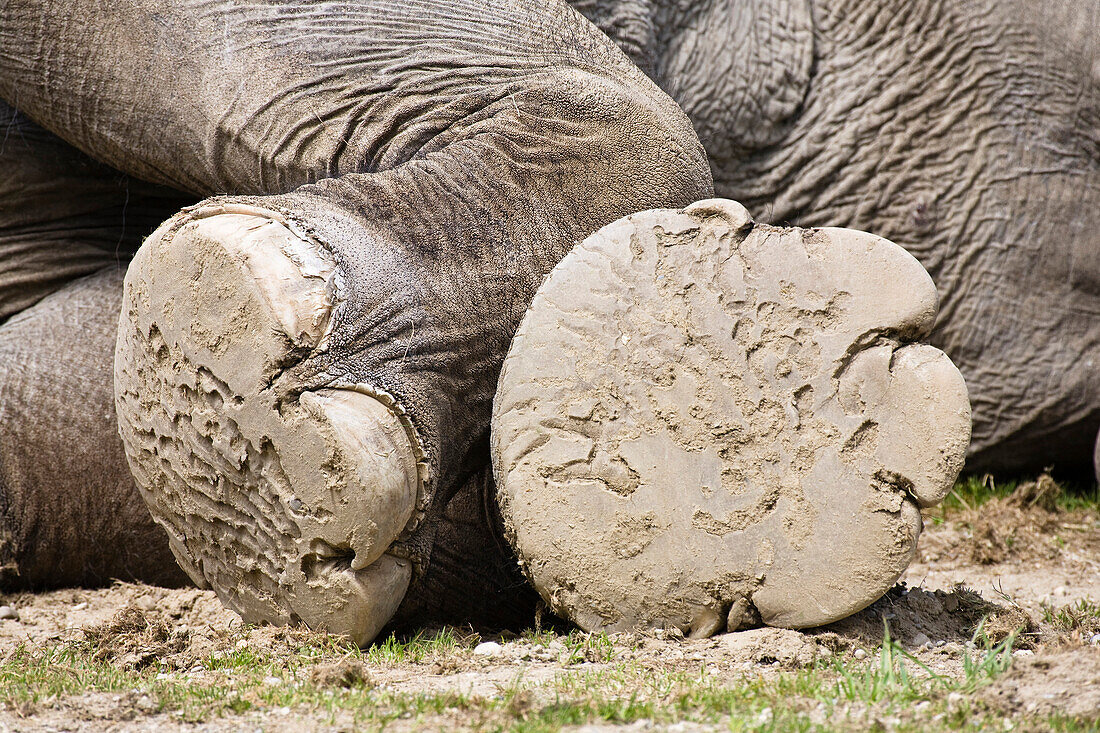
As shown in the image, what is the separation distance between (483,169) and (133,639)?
1119mm

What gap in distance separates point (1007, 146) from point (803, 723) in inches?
91.3

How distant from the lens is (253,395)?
5.90 ft

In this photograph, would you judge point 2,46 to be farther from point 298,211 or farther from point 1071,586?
point 1071,586

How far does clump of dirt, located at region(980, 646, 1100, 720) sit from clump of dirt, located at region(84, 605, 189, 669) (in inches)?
53.8

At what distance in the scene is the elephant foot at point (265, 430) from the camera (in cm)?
178

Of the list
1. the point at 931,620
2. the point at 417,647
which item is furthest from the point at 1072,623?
the point at 417,647

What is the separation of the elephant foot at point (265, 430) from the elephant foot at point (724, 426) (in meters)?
0.27

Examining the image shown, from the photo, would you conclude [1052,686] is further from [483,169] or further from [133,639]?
[133,639]

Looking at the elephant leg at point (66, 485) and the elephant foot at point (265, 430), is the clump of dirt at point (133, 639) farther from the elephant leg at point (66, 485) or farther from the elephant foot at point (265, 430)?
the elephant leg at point (66, 485)

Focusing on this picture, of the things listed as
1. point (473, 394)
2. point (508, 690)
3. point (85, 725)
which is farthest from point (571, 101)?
point (85, 725)

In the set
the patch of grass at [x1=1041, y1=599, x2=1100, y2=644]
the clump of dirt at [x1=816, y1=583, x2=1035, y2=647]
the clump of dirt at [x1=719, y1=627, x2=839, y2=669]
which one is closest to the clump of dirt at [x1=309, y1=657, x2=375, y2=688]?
the clump of dirt at [x1=719, y1=627, x2=839, y2=669]

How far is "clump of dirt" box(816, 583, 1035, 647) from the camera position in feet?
6.21

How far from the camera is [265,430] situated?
5.89ft

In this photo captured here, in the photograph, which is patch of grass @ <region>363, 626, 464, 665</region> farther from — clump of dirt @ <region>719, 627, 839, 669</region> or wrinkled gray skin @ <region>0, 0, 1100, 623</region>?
clump of dirt @ <region>719, 627, 839, 669</region>
